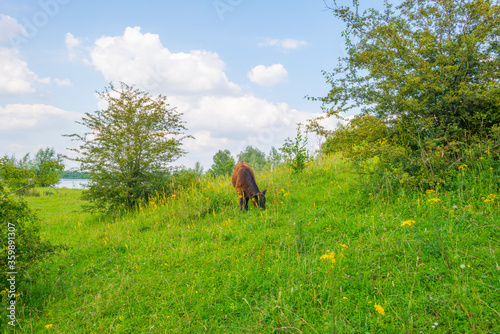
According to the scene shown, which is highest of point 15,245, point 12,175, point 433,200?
point 12,175

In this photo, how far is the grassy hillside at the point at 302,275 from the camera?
283 cm

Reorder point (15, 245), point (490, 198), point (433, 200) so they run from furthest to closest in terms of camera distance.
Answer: point (433, 200)
point (490, 198)
point (15, 245)

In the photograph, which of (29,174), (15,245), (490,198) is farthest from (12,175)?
(490,198)

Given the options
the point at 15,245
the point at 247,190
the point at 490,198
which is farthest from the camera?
the point at 247,190

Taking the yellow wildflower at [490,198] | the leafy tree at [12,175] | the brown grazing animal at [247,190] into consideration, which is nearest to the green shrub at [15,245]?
the leafy tree at [12,175]

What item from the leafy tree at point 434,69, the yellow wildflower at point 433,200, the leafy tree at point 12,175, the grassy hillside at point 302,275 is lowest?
the grassy hillside at point 302,275

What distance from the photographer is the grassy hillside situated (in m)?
2.83

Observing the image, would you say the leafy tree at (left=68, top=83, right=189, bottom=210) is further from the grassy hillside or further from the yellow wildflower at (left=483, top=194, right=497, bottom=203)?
the yellow wildflower at (left=483, top=194, right=497, bottom=203)

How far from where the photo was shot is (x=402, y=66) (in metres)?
6.34

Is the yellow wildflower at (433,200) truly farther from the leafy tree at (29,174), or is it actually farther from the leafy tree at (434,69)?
the leafy tree at (29,174)

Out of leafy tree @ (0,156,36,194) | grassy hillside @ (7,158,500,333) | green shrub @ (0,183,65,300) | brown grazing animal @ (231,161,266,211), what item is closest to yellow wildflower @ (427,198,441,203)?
grassy hillside @ (7,158,500,333)

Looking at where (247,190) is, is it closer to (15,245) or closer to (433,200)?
(433,200)

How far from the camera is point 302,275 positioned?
11.9 feet

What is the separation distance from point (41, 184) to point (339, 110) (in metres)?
7.16
